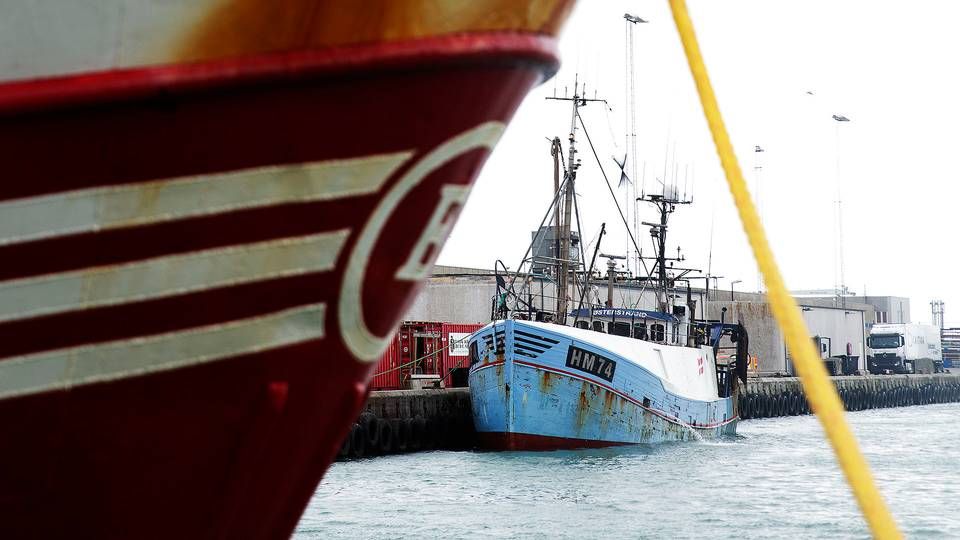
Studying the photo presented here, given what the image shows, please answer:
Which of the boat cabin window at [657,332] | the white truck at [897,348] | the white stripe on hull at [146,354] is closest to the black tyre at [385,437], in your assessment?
the boat cabin window at [657,332]

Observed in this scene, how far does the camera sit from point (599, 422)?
2436 cm

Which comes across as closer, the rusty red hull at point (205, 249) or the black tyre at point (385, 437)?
the rusty red hull at point (205, 249)

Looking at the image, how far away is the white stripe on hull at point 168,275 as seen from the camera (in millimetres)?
3201

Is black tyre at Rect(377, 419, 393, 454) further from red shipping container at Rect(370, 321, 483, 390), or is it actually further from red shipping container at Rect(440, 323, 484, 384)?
red shipping container at Rect(440, 323, 484, 384)

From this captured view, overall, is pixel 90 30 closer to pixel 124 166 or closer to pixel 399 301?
pixel 124 166

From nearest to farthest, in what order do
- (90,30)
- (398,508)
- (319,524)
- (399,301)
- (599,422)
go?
(90,30)
(399,301)
(319,524)
(398,508)
(599,422)

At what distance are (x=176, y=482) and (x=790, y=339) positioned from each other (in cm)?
182

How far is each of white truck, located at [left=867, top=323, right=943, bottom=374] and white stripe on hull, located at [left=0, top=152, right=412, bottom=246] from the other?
6979cm

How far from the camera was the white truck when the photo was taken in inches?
2719

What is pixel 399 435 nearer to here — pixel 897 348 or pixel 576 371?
pixel 576 371

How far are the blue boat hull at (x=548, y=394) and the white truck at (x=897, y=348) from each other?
4786 centimetres

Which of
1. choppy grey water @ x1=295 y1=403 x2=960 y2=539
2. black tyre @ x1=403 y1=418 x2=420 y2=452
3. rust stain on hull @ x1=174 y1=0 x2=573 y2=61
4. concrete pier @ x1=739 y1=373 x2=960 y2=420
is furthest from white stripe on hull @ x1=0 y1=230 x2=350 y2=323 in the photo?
concrete pier @ x1=739 y1=373 x2=960 y2=420

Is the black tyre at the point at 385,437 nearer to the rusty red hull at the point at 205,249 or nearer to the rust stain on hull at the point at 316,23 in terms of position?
the rusty red hull at the point at 205,249

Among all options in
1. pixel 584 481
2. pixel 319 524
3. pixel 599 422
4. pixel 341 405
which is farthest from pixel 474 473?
pixel 341 405
